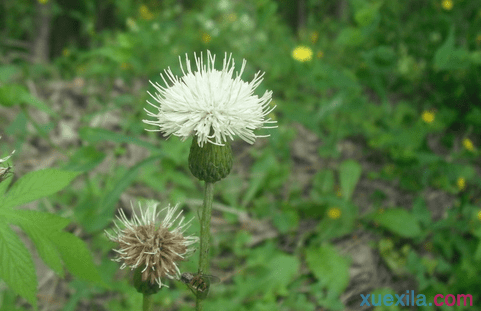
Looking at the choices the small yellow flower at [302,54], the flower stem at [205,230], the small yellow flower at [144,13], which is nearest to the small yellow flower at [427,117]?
the small yellow flower at [302,54]

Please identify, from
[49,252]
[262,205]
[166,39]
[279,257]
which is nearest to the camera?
[49,252]

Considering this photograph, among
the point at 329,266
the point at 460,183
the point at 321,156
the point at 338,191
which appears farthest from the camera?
the point at 321,156

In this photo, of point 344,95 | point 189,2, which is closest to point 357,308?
point 344,95

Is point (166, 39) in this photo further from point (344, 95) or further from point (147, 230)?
point (147, 230)

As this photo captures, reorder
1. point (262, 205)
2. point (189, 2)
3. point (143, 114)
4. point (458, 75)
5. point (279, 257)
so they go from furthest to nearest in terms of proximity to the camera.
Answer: point (189, 2) < point (458, 75) < point (143, 114) < point (262, 205) < point (279, 257)

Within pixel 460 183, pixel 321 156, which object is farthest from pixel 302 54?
pixel 460 183

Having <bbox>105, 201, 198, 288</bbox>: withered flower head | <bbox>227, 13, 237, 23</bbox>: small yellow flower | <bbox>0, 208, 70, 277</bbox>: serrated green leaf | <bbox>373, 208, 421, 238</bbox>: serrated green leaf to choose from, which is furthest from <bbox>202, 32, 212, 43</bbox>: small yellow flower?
<bbox>0, 208, 70, 277</bbox>: serrated green leaf

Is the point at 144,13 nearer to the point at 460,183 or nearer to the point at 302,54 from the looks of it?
the point at 302,54

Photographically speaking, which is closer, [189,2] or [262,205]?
[262,205]
